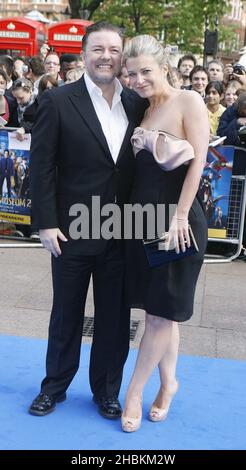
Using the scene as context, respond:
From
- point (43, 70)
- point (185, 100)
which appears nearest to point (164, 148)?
point (185, 100)

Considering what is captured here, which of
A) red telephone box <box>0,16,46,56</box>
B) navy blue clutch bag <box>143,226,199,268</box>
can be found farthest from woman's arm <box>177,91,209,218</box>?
red telephone box <box>0,16,46,56</box>

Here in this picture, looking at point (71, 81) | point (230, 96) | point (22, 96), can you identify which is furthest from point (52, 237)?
point (230, 96)

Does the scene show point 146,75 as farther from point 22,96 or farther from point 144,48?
point 22,96

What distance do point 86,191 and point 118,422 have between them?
1.18 m

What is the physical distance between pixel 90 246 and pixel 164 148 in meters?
0.63

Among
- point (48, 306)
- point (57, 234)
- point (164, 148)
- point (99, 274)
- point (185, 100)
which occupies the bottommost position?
point (48, 306)

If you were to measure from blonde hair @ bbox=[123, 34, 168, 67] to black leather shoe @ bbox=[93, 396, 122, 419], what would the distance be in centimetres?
170

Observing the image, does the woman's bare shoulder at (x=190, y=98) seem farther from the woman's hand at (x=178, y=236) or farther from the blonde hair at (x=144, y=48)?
the woman's hand at (x=178, y=236)

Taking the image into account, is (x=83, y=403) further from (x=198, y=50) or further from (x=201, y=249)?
(x=198, y=50)

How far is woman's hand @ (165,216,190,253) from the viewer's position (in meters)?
2.87

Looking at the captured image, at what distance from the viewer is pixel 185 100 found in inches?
110

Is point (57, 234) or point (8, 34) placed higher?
point (8, 34)

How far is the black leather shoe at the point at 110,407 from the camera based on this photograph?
321 cm

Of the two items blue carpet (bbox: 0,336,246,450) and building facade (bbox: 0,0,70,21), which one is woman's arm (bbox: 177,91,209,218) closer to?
blue carpet (bbox: 0,336,246,450)
